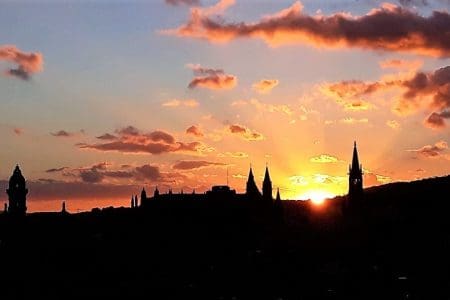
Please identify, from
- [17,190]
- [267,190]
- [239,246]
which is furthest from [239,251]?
[17,190]

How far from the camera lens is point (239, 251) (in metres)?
127

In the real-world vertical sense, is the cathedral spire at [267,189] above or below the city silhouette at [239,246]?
above

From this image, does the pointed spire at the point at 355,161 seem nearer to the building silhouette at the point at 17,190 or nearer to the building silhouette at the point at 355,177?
the building silhouette at the point at 355,177

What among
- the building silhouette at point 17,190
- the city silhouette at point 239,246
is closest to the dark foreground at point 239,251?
the city silhouette at point 239,246

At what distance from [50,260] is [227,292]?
110 ft

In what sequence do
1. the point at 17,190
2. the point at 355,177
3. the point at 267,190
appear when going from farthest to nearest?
the point at 267,190 < the point at 355,177 < the point at 17,190

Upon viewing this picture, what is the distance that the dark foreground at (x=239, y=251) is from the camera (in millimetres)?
100875

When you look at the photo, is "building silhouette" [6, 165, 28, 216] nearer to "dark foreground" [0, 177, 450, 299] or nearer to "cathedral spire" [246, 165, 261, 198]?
"dark foreground" [0, 177, 450, 299]

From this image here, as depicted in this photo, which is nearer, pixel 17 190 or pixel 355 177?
pixel 17 190

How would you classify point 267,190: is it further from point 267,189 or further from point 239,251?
point 239,251

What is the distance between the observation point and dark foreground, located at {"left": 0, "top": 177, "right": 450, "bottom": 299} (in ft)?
331

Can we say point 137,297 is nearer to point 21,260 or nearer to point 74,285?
point 74,285

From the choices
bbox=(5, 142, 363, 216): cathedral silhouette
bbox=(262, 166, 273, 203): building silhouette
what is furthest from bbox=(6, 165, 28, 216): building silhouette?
bbox=(262, 166, 273, 203): building silhouette

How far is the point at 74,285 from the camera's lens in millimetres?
111812
